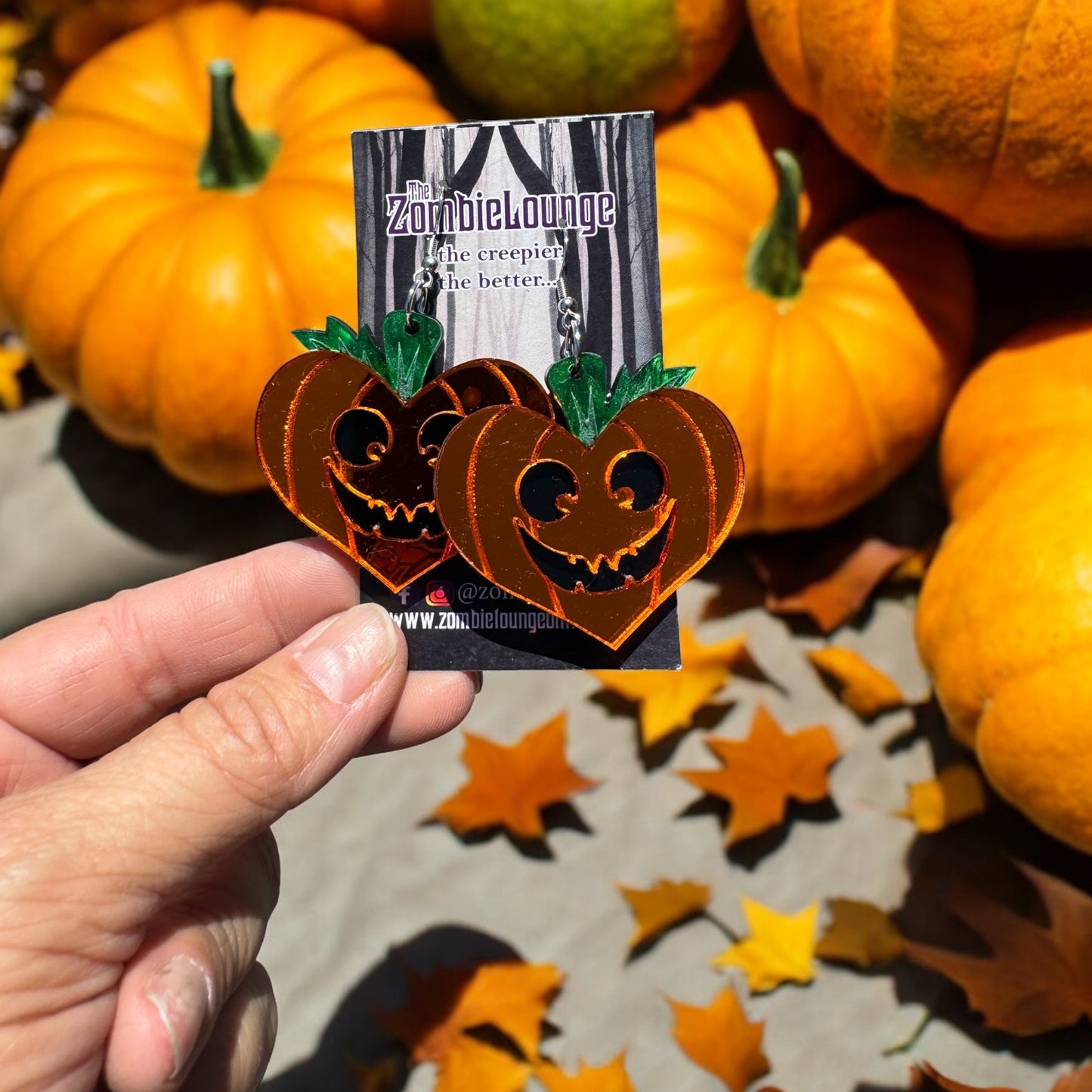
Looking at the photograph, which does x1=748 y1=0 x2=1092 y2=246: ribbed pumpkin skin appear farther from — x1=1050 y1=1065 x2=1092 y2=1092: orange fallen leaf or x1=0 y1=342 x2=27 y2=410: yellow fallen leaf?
x1=0 y1=342 x2=27 y2=410: yellow fallen leaf

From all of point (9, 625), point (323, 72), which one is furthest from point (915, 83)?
point (9, 625)

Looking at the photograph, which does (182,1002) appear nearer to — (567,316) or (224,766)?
(224,766)

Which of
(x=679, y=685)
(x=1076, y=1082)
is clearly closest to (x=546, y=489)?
(x=679, y=685)

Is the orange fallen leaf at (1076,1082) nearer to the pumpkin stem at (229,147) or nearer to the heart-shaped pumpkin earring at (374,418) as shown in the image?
the heart-shaped pumpkin earring at (374,418)

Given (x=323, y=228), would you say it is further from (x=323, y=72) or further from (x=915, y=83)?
(x=915, y=83)

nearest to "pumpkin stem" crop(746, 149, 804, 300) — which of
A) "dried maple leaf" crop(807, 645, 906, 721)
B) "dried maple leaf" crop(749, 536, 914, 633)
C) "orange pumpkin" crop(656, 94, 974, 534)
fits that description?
"orange pumpkin" crop(656, 94, 974, 534)

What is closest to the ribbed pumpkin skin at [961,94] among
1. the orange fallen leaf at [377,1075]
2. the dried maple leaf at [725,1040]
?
the dried maple leaf at [725,1040]
